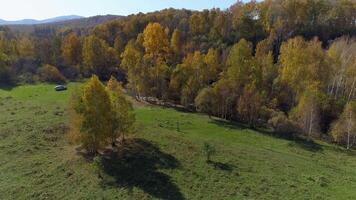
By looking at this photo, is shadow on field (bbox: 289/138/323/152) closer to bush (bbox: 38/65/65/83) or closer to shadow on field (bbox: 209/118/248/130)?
shadow on field (bbox: 209/118/248/130)

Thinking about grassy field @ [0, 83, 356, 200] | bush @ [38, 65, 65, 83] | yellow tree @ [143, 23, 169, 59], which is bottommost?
grassy field @ [0, 83, 356, 200]

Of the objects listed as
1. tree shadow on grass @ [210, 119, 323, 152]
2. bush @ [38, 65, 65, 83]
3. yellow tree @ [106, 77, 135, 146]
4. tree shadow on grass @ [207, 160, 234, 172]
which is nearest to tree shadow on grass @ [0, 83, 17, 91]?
bush @ [38, 65, 65, 83]

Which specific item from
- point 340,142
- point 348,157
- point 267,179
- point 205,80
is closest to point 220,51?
point 205,80

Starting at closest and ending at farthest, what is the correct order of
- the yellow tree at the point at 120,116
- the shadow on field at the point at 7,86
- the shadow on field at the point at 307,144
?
the yellow tree at the point at 120,116
the shadow on field at the point at 307,144
the shadow on field at the point at 7,86

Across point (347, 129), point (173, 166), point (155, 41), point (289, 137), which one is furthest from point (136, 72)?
point (347, 129)

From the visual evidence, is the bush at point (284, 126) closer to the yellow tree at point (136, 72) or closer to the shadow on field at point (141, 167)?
the shadow on field at point (141, 167)

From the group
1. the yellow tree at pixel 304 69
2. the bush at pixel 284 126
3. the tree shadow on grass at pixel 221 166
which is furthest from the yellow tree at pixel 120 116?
the yellow tree at pixel 304 69
